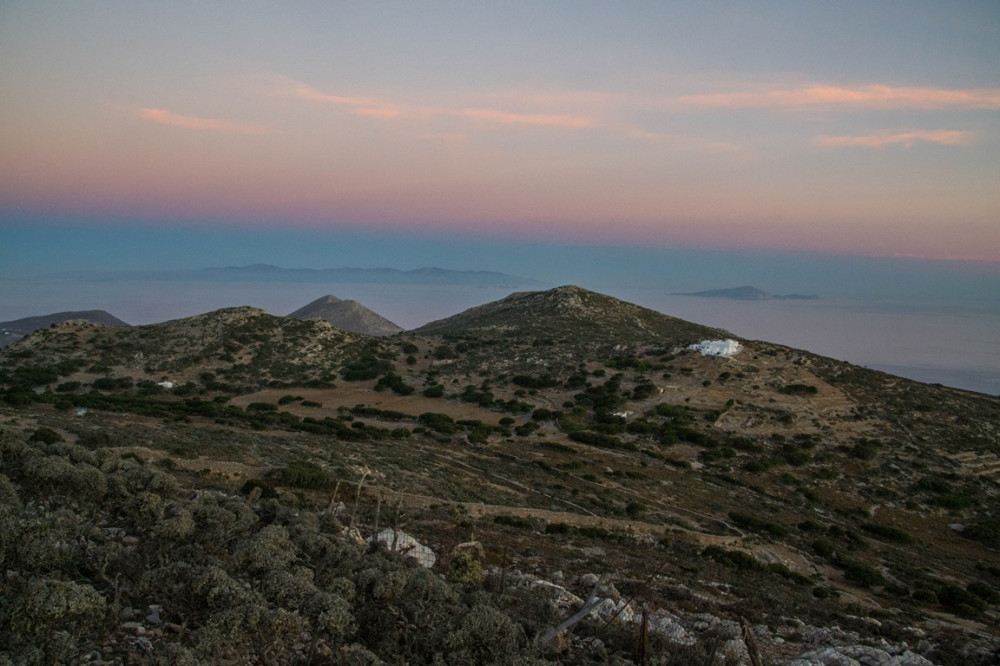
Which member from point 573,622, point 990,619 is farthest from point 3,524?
point 990,619

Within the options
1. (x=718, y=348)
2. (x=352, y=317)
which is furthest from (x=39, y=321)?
(x=718, y=348)

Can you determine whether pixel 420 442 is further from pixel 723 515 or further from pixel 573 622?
pixel 573 622

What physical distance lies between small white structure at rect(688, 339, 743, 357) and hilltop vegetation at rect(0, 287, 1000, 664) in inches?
54.6

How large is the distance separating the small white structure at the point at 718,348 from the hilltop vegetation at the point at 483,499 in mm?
1386

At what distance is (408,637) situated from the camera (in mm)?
7207

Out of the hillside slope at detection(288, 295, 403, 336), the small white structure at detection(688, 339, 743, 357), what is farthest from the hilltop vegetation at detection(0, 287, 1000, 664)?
the hillside slope at detection(288, 295, 403, 336)

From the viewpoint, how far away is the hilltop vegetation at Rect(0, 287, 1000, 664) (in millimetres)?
6809

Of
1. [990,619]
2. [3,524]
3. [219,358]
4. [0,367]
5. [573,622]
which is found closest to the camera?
[3,524]

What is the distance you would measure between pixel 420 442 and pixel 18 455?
21.0 meters

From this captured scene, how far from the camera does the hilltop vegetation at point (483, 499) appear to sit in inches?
268

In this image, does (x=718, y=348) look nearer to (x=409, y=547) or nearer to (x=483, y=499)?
(x=483, y=499)

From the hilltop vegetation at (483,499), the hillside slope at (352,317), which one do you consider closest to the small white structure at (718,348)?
the hilltop vegetation at (483,499)

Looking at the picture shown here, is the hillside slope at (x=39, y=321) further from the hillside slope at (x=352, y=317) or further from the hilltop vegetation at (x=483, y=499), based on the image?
the hilltop vegetation at (x=483, y=499)

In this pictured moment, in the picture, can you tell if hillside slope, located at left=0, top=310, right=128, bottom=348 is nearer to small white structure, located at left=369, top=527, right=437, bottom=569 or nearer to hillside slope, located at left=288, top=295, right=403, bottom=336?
hillside slope, located at left=288, top=295, right=403, bottom=336
